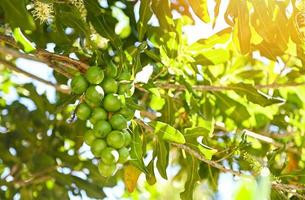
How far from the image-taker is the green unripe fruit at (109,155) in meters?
1.88

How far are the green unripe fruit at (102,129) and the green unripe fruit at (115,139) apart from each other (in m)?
0.02

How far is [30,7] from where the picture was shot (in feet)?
8.05

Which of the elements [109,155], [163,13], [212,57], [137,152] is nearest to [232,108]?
[212,57]

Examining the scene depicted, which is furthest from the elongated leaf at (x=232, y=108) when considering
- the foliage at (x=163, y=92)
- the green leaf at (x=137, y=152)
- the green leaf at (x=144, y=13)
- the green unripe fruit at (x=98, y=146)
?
the green unripe fruit at (x=98, y=146)

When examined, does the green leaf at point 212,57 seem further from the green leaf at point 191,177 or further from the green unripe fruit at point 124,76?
the green unripe fruit at point 124,76

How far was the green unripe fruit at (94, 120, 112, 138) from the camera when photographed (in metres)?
1.90

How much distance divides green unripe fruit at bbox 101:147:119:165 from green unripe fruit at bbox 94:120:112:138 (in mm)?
49

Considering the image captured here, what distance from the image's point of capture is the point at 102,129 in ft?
6.22

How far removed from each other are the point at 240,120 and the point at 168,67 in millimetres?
679

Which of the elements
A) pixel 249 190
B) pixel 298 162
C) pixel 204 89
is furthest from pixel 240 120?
pixel 249 190

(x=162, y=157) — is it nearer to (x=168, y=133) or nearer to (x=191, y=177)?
(x=191, y=177)

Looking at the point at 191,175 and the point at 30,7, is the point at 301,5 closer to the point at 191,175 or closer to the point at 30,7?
the point at 191,175

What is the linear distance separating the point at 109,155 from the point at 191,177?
629mm

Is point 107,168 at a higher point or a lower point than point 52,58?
lower
